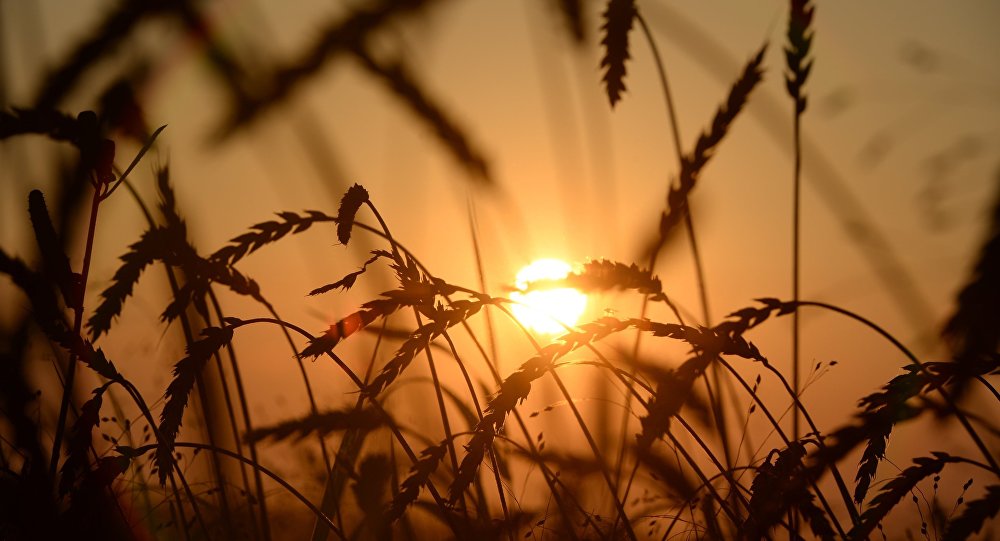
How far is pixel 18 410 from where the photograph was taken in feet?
3.78

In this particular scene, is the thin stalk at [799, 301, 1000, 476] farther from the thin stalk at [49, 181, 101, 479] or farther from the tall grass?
the thin stalk at [49, 181, 101, 479]

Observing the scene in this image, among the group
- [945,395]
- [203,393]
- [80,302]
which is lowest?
[945,395]

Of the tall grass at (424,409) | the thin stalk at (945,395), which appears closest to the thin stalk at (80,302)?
the tall grass at (424,409)

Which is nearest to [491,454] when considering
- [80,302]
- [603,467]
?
[603,467]

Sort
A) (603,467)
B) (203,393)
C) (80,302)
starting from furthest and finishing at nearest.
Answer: (203,393)
(603,467)
(80,302)

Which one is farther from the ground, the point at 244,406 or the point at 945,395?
the point at 244,406

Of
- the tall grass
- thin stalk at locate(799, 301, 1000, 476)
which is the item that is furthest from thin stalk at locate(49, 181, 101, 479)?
thin stalk at locate(799, 301, 1000, 476)

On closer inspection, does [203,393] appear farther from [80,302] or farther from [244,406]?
[80,302]

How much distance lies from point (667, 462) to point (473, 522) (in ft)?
1.25

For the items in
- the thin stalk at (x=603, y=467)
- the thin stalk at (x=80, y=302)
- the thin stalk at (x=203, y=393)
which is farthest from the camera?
the thin stalk at (x=203, y=393)

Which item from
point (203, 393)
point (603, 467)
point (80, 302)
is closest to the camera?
point (80, 302)

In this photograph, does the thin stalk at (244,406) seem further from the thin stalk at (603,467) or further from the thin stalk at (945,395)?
the thin stalk at (945,395)

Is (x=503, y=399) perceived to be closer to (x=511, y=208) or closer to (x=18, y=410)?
(x=18, y=410)

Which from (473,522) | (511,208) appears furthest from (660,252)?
(473,522)
